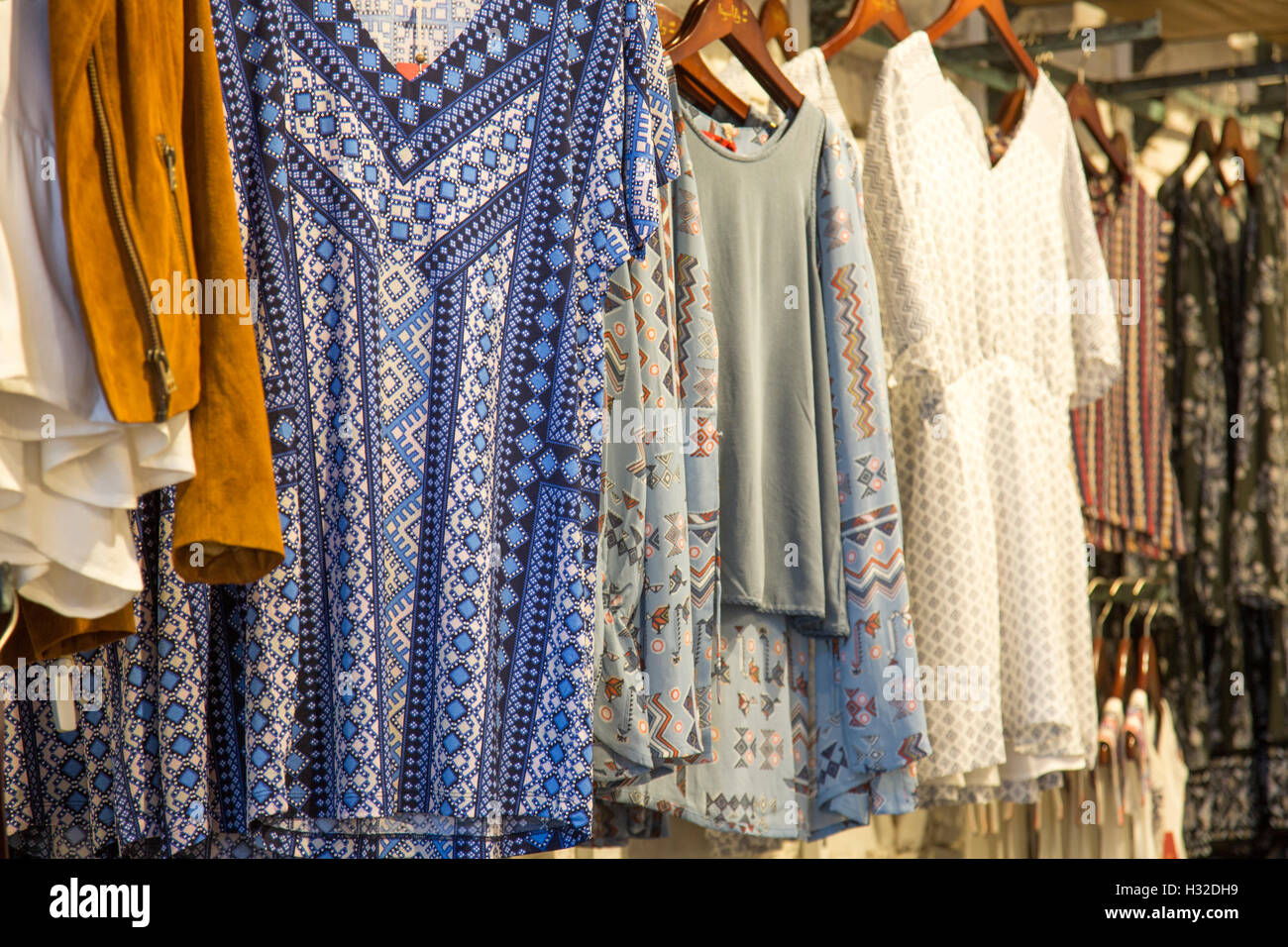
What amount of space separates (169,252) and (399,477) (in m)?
0.39

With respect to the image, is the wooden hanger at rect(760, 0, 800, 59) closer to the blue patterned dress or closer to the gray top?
the gray top

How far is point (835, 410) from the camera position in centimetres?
220

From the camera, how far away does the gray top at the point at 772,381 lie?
209cm

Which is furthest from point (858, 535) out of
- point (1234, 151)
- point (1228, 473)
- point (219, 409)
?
point (1234, 151)

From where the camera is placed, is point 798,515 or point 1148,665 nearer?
point 798,515

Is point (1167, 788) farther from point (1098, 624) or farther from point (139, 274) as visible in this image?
point (139, 274)

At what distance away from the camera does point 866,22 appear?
2.41 m

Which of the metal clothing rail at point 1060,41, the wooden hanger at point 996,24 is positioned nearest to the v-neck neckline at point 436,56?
the wooden hanger at point 996,24

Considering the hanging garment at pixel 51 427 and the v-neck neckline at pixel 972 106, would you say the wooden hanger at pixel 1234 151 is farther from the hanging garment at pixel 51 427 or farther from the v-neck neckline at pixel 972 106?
the hanging garment at pixel 51 427

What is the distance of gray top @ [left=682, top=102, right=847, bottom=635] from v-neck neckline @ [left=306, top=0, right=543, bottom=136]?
38 centimetres

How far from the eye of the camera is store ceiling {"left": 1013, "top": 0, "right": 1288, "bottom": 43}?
3082mm

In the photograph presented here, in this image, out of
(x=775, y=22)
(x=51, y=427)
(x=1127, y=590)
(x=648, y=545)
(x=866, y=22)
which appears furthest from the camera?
(x=1127, y=590)
